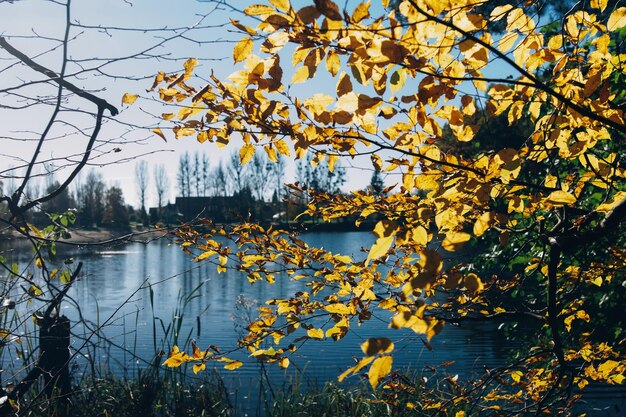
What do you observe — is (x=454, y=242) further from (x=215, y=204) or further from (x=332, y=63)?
(x=215, y=204)

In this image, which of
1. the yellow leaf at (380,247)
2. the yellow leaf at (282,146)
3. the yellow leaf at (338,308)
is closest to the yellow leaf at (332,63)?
the yellow leaf at (380,247)

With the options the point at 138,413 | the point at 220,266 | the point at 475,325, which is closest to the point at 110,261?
the point at 475,325

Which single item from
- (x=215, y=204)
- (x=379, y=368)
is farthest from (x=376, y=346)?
(x=215, y=204)

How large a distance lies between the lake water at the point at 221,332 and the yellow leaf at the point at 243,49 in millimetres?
1320

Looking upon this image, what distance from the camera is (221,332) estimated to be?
1107cm

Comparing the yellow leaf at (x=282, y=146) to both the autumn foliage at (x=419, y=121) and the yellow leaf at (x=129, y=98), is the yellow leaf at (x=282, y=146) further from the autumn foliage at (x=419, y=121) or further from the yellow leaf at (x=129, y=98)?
the yellow leaf at (x=129, y=98)

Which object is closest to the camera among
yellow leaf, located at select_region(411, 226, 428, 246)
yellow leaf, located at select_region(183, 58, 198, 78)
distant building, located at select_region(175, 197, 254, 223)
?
yellow leaf, located at select_region(411, 226, 428, 246)

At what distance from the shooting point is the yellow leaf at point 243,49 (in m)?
1.51

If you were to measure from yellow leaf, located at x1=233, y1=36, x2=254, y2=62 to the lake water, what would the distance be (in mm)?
1320

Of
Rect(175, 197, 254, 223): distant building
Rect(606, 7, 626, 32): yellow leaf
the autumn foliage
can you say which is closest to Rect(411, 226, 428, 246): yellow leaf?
the autumn foliage

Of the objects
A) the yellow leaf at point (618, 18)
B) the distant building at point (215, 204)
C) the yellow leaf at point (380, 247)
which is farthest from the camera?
the distant building at point (215, 204)

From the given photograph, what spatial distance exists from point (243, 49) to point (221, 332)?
397 inches

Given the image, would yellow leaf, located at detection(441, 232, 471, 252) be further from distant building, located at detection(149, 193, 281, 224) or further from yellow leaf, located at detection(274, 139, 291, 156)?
distant building, located at detection(149, 193, 281, 224)

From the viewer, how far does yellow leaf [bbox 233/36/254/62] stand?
151 cm
